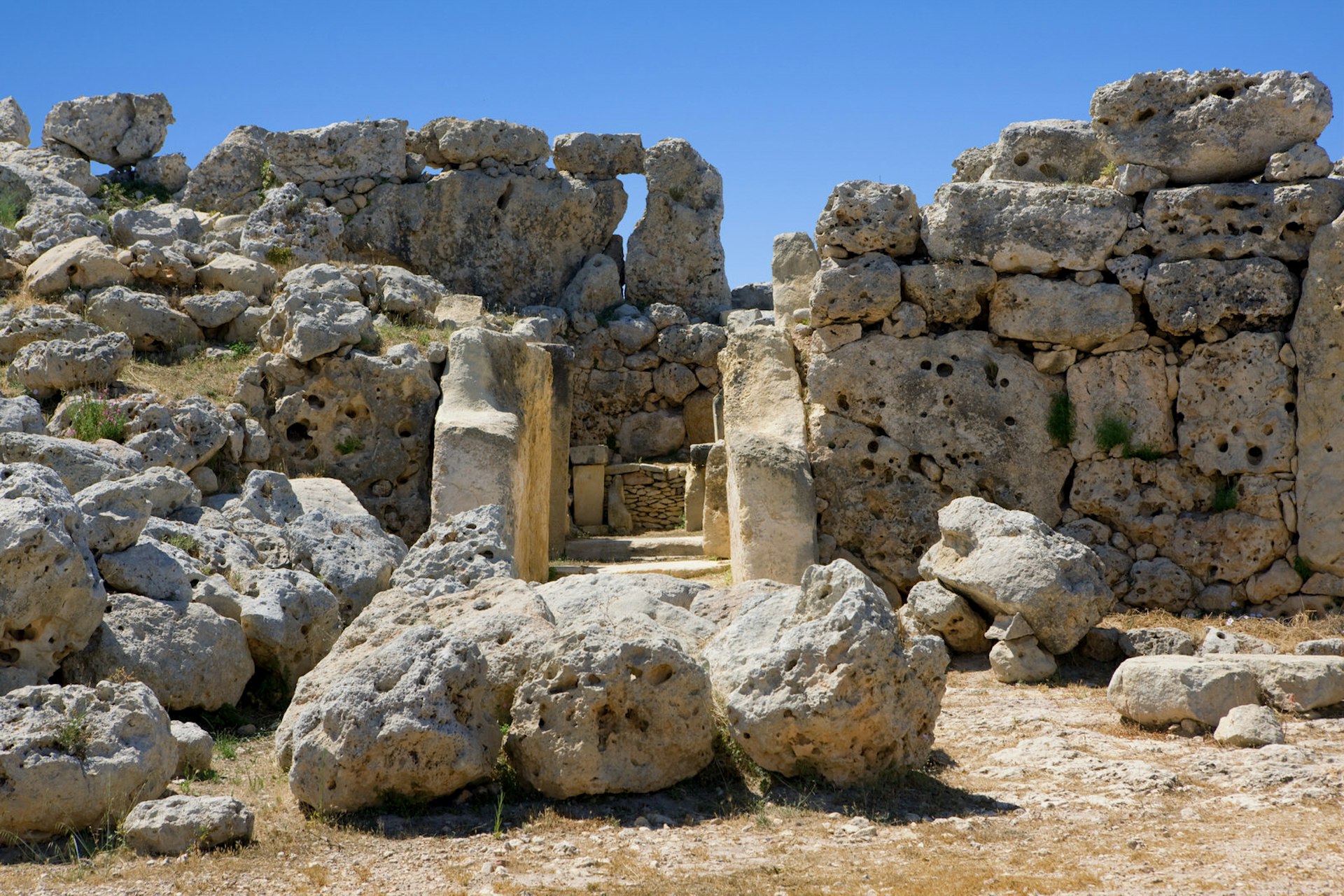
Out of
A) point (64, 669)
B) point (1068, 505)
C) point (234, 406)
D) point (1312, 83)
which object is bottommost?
point (64, 669)

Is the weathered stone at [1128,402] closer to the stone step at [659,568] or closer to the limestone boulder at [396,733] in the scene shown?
the stone step at [659,568]

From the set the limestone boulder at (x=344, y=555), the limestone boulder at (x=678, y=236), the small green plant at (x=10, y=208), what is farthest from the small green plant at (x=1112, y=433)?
the limestone boulder at (x=678, y=236)

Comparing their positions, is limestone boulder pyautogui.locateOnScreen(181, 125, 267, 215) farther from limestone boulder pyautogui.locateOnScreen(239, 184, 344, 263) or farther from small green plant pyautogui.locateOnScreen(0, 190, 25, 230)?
limestone boulder pyautogui.locateOnScreen(239, 184, 344, 263)

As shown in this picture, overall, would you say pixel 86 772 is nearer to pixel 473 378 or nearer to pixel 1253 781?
pixel 1253 781

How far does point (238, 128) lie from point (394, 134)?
256 cm

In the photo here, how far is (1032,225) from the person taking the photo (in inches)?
330

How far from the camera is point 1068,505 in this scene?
8438 millimetres

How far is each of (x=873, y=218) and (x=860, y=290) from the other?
0.51 metres

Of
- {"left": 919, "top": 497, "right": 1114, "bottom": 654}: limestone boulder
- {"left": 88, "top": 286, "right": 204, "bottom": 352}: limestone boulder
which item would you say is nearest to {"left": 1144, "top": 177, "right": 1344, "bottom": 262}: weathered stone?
{"left": 919, "top": 497, "right": 1114, "bottom": 654}: limestone boulder

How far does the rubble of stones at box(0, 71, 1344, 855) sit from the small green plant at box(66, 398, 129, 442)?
0.7 inches

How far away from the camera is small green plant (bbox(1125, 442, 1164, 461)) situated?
8.30 meters

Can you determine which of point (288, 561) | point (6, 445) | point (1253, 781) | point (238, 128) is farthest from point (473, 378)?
point (238, 128)

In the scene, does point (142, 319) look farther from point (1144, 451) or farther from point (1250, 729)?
point (1250, 729)

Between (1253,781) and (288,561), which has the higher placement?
(288,561)
